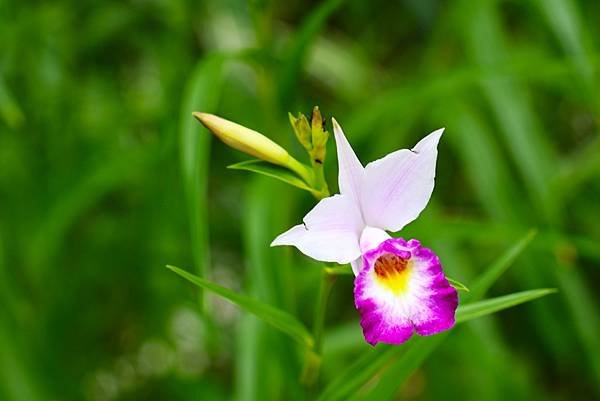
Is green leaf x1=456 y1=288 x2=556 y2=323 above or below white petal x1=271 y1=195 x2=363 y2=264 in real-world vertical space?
below

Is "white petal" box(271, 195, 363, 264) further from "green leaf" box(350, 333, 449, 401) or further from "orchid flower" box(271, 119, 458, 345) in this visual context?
"green leaf" box(350, 333, 449, 401)

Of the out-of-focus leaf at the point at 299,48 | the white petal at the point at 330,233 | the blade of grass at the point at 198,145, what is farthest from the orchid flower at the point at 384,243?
the out-of-focus leaf at the point at 299,48

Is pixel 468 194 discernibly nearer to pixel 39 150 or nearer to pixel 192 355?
pixel 192 355

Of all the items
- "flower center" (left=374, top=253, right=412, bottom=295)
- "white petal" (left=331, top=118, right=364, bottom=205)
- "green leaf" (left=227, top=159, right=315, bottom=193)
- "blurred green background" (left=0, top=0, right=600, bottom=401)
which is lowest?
"blurred green background" (left=0, top=0, right=600, bottom=401)

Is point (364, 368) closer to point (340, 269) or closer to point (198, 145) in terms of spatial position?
point (340, 269)

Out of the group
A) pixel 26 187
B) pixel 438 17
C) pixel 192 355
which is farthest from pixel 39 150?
pixel 438 17

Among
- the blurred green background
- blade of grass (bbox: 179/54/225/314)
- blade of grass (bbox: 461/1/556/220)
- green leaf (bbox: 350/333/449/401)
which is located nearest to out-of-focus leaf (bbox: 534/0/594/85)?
the blurred green background

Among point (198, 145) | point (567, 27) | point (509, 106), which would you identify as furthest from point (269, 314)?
point (509, 106)
